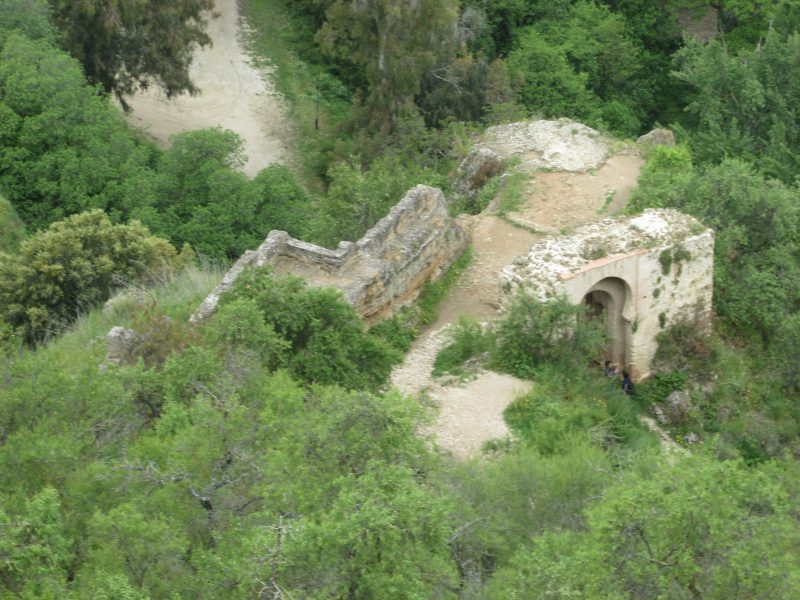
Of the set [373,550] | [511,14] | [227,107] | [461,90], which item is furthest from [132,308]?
[511,14]

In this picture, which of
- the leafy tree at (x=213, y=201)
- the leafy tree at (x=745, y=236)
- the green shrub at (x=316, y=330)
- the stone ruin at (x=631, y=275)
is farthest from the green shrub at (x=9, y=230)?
the leafy tree at (x=745, y=236)

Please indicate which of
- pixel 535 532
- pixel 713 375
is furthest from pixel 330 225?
pixel 535 532

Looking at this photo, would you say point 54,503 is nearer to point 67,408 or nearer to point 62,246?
point 67,408

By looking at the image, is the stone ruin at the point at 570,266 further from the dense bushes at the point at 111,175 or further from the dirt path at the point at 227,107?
the dirt path at the point at 227,107

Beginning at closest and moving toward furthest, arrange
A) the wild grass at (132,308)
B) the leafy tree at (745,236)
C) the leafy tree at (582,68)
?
the wild grass at (132,308) < the leafy tree at (745,236) < the leafy tree at (582,68)

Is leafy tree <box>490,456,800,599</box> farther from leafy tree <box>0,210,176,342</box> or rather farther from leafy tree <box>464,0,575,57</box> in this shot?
leafy tree <box>464,0,575,57</box>

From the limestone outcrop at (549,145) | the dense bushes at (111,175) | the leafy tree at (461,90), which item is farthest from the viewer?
the leafy tree at (461,90)
